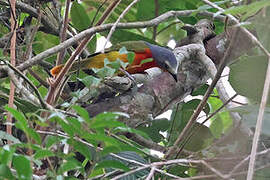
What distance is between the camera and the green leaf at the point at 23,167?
1324 mm

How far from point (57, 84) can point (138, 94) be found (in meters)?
0.63

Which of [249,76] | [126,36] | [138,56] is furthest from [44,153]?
[138,56]

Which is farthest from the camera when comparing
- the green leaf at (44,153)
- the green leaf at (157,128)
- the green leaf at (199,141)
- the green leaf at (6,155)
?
the green leaf at (157,128)

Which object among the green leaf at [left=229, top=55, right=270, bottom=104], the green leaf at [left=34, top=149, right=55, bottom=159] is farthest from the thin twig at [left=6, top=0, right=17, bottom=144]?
the green leaf at [left=229, top=55, right=270, bottom=104]

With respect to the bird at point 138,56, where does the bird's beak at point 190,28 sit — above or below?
above

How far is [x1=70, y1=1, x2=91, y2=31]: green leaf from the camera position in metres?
3.25

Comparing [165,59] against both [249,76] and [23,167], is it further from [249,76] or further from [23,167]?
[23,167]

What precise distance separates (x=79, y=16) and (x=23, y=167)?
2075mm

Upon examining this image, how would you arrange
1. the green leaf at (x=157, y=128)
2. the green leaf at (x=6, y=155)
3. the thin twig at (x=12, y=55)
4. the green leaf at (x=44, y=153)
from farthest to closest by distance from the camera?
the green leaf at (x=157, y=128), the thin twig at (x=12, y=55), the green leaf at (x=44, y=153), the green leaf at (x=6, y=155)

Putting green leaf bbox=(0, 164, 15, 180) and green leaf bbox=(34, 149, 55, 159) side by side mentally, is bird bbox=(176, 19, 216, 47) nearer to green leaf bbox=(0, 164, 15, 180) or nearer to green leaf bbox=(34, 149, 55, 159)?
green leaf bbox=(34, 149, 55, 159)

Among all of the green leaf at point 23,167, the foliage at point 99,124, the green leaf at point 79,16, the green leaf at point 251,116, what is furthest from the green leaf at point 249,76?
the green leaf at point 79,16

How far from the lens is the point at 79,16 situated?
10.7 feet

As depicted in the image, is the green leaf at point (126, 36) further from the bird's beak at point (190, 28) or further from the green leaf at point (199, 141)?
the green leaf at point (199, 141)

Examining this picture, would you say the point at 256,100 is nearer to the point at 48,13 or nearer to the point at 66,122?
the point at 66,122
